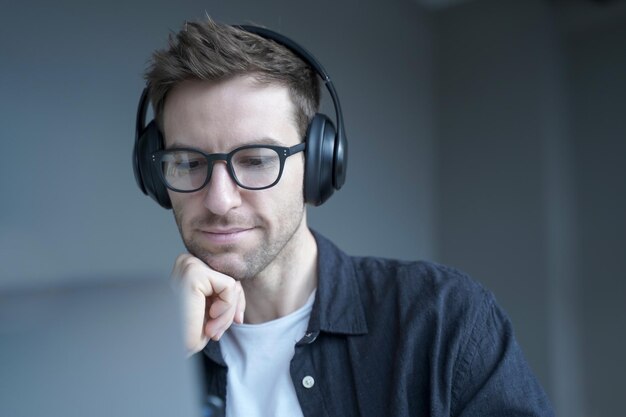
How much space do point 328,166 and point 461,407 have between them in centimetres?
50

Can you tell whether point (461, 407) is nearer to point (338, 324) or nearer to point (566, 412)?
point (338, 324)

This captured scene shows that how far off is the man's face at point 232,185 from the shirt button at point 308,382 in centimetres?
21

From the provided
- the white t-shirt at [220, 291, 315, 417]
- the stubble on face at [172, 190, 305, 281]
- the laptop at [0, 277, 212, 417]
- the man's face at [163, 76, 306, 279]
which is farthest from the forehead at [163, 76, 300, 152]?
the laptop at [0, 277, 212, 417]

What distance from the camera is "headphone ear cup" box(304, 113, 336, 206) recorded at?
1138mm

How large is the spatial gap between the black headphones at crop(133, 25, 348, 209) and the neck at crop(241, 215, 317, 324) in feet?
0.39

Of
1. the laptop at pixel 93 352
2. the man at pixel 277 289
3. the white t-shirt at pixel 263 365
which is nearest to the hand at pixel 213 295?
the man at pixel 277 289

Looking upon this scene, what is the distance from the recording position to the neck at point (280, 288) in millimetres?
1188

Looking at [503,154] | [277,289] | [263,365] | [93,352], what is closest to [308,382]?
[263,365]

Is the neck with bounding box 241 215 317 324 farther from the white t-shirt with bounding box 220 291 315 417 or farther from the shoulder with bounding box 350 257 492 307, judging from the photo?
the shoulder with bounding box 350 257 492 307

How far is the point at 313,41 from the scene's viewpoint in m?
2.50

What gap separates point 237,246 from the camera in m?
1.07

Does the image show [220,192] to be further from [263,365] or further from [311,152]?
[263,365]

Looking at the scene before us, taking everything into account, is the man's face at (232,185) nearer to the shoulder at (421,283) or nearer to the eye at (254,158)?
the eye at (254,158)

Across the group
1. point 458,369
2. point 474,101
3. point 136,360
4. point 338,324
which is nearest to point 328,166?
point 338,324
